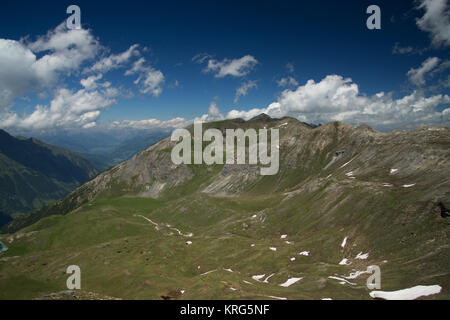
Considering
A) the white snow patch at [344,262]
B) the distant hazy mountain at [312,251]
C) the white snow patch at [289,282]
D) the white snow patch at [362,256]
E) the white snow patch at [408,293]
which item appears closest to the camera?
the white snow patch at [408,293]

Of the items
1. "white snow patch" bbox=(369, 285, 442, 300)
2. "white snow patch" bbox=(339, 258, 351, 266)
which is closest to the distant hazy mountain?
"white snow patch" bbox=(339, 258, 351, 266)

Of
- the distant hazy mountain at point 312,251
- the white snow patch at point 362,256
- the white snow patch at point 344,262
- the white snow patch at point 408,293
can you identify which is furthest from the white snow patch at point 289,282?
the white snow patch at point 362,256

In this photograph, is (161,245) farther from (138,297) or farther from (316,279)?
(316,279)

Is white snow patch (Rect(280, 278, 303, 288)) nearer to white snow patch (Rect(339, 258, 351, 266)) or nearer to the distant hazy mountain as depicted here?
the distant hazy mountain

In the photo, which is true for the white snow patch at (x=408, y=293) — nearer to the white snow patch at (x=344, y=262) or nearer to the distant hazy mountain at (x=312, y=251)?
the distant hazy mountain at (x=312, y=251)

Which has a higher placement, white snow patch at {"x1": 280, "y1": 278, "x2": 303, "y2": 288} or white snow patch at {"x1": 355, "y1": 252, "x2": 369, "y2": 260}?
white snow patch at {"x1": 355, "y1": 252, "x2": 369, "y2": 260}

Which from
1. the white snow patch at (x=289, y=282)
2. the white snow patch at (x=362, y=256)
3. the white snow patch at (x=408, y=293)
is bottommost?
the white snow patch at (x=289, y=282)

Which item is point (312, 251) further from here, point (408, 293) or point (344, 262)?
point (408, 293)

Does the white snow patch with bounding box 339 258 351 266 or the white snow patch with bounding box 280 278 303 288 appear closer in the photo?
the white snow patch with bounding box 280 278 303 288

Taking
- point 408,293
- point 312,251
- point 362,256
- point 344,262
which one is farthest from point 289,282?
point 408,293
